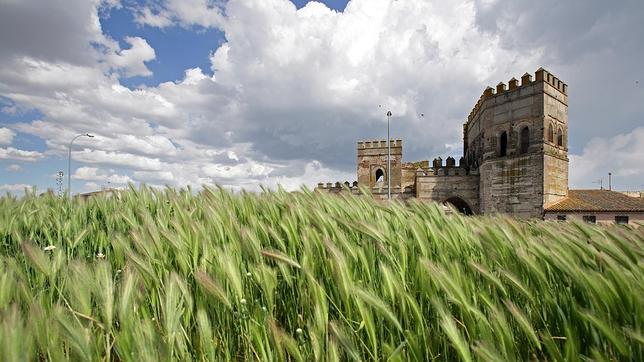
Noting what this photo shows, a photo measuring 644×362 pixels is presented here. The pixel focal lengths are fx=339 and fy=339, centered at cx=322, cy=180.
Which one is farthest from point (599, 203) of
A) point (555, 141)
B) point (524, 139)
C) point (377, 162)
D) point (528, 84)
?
point (377, 162)

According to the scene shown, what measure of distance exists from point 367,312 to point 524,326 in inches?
17.2

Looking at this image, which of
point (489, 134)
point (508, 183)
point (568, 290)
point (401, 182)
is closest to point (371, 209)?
point (568, 290)

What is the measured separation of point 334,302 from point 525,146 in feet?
89.2

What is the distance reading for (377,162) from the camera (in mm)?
34406

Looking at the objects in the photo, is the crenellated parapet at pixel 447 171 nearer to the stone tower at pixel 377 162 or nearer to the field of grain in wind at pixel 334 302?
the stone tower at pixel 377 162

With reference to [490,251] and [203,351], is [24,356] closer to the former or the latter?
[203,351]

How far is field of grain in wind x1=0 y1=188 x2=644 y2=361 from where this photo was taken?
2.91ft

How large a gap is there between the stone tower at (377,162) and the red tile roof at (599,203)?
14201 millimetres

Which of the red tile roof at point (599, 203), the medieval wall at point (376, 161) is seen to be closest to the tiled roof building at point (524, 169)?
the red tile roof at point (599, 203)

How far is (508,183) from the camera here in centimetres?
2427

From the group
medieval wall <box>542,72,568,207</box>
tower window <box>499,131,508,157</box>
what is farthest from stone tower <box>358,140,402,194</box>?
medieval wall <box>542,72,568,207</box>

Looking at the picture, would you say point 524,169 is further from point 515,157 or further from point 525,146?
point 525,146

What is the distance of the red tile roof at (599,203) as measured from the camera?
21906 mm

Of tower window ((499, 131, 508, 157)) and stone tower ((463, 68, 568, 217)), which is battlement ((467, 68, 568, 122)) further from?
tower window ((499, 131, 508, 157))
